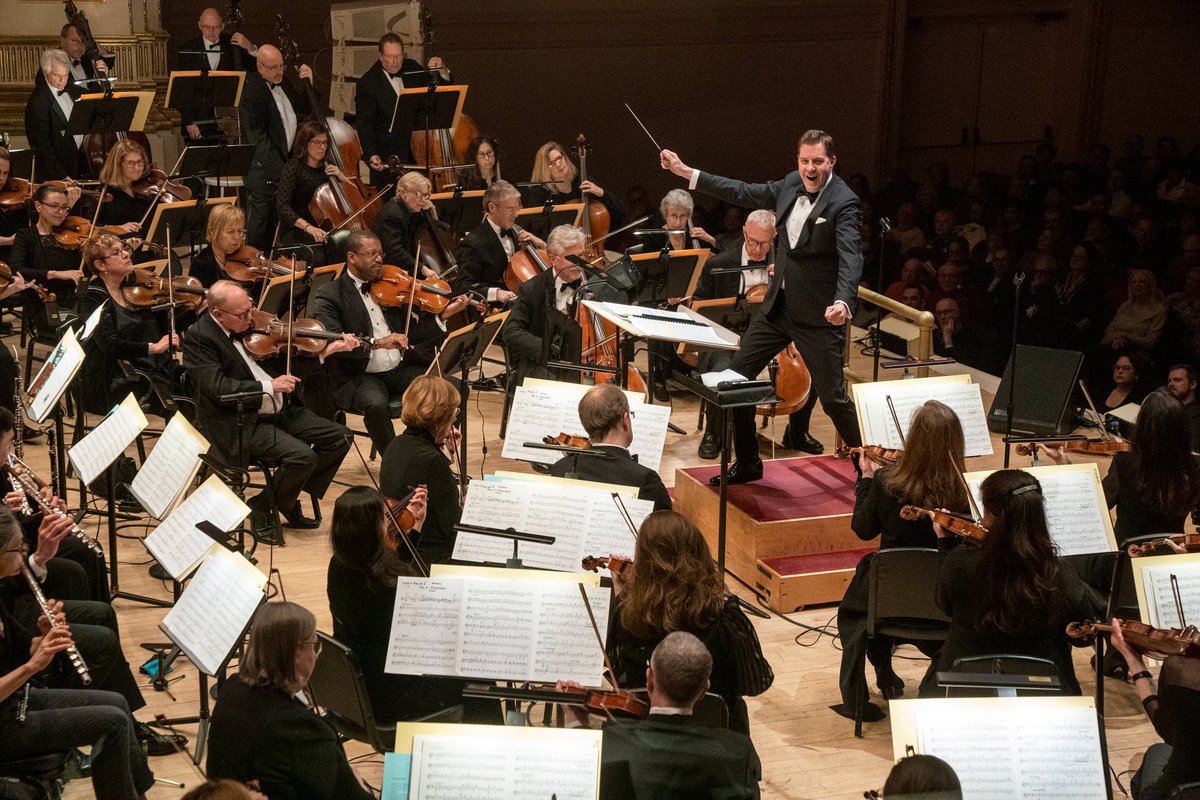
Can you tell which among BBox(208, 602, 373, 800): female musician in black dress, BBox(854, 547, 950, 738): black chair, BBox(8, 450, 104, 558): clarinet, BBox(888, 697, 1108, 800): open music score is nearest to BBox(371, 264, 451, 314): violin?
BBox(8, 450, 104, 558): clarinet

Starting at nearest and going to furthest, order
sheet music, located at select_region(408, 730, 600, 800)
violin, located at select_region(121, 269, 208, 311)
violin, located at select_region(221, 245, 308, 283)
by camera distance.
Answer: sheet music, located at select_region(408, 730, 600, 800) < violin, located at select_region(121, 269, 208, 311) < violin, located at select_region(221, 245, 308, 283)

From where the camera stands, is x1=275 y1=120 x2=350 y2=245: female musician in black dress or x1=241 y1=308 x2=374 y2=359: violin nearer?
x1=241 y1=308 x2=374 y2=359: violin

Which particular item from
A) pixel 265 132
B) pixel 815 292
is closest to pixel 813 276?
pixel 815 292

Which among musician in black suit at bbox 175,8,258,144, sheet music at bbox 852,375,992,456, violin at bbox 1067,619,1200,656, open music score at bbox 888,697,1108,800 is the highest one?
musician in black suit at bbox 175,8,258,144

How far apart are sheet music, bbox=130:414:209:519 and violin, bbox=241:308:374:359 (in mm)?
1410

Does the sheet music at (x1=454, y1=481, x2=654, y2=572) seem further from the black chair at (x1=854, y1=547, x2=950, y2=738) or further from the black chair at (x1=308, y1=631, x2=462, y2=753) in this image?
the black chair at (x1=854, y1=547, x2=950, y2=738)

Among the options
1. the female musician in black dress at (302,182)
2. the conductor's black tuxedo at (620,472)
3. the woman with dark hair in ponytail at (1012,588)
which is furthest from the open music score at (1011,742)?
the female musician in black dress at (302,182)

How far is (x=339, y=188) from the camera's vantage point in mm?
8820

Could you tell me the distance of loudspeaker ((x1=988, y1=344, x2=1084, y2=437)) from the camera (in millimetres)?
5883

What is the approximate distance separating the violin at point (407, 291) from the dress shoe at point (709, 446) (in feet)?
5.19

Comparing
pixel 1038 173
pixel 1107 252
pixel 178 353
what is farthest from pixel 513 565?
pixel 1038 173

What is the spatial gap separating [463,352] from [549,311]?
847mm

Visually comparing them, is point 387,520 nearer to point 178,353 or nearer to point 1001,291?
point 178,353

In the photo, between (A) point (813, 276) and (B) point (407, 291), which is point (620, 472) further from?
(B) point (407, 291)
